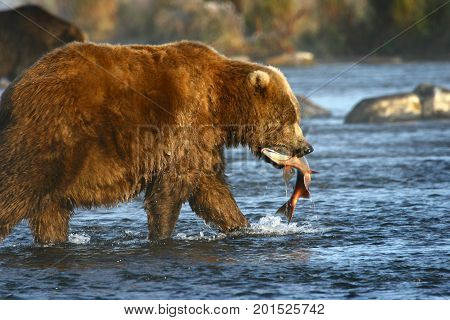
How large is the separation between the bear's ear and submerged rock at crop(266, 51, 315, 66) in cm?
2250

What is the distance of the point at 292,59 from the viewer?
100ft

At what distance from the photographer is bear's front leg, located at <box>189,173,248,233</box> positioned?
25.9 feet

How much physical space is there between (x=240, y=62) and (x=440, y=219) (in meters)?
2.19

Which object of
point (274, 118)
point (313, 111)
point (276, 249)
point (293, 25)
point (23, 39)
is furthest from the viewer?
point (293, 25)

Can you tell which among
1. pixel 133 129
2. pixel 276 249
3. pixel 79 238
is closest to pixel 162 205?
pixel 133 129

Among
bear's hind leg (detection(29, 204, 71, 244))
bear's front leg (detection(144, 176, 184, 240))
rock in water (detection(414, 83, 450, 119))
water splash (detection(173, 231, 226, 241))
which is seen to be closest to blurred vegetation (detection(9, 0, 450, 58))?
rock in water (detection(414, 83, 450, 119))

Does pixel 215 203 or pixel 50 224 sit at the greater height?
pixel 215 203

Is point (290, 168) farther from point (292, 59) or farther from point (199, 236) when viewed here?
point (292, 59)

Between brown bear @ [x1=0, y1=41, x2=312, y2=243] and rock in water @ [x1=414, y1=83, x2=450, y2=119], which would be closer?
brown bear @ [x1=0, y1=41, x2=312, y2=243]

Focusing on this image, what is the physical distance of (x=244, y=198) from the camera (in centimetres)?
1005

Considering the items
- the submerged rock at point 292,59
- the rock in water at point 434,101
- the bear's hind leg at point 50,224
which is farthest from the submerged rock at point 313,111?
the submerged rock at point 292,59

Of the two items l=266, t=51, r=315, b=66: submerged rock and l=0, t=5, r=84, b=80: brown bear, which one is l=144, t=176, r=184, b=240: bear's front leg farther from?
l=266, t=51, r=315, b=66: submerged rock

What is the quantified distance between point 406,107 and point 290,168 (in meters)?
8.90
